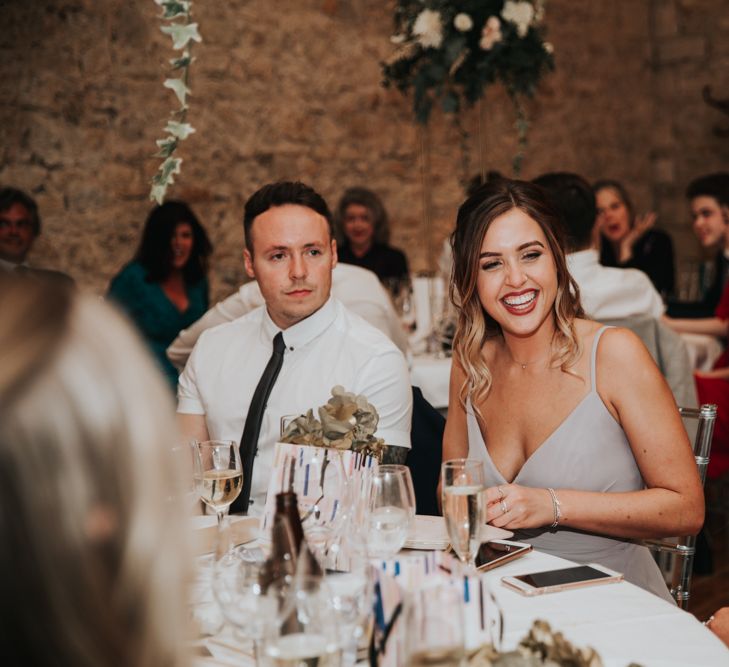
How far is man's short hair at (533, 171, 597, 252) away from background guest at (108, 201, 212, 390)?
7.80ft

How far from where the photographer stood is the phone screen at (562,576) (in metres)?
1.51

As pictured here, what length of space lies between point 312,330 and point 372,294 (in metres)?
0.97

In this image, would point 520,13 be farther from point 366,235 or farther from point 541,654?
point 541,654

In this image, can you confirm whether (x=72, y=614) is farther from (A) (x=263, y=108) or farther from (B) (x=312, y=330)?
(A) (x=263, y=108)

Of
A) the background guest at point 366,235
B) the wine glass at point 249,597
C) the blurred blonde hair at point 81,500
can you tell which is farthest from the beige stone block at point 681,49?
the blurred blonde hair at point 81,500

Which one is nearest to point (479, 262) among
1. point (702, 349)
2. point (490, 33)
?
point (490, 33)

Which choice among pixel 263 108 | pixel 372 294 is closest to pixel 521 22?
pixel 372 294

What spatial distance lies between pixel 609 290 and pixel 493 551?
7.05 ft

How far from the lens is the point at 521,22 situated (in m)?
4.43

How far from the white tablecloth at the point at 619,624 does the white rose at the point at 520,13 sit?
3475 mm

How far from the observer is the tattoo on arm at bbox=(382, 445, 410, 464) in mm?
2316

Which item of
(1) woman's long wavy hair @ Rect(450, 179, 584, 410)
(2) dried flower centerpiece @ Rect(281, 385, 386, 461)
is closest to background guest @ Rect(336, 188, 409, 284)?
(1) woman's long wavy hair @ Rect(450, 179, 584, 410)

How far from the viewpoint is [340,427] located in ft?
5.17

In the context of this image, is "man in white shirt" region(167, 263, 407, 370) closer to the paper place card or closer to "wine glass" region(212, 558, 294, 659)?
the paper place card
